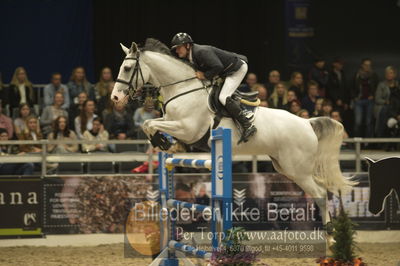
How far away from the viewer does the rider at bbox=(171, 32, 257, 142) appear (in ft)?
25.2

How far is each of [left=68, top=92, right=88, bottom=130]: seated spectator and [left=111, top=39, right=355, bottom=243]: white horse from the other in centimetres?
354

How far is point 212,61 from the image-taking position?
7.68m

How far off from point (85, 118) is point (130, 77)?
359 centimetres

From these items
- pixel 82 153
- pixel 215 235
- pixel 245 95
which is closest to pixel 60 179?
pixel 82 153

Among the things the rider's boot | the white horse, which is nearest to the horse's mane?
the white horse

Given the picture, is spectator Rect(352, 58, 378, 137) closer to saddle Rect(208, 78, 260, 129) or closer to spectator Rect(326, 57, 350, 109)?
spectator Rect(326, 57, 350, 109)

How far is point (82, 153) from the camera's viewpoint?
1068cm

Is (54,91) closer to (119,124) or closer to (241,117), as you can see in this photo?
(119,124)

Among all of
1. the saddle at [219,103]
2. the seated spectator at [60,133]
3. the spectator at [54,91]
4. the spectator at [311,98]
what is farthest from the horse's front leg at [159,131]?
the spectator at [311,98]

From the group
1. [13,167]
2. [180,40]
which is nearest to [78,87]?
[13,167]

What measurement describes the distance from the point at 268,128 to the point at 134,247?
2614mm

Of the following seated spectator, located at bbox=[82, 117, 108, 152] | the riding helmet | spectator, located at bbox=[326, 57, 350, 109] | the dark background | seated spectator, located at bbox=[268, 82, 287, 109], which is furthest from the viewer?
the dark background

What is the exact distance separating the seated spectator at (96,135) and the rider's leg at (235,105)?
3.59 meters

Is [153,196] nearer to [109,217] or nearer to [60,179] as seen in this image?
[109,217]
